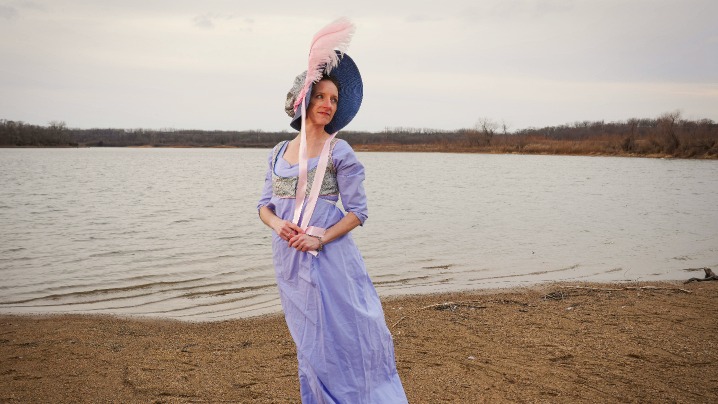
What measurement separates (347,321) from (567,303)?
18.5 ft

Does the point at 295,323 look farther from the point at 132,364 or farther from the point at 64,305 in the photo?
the point at 64,305

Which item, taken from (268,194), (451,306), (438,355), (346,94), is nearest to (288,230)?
(268,194)

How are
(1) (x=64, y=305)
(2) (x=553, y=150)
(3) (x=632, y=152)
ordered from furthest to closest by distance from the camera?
(2) (x=553, y=150) → (3) (x=632, y=152) → (1) (x=64, y=305)

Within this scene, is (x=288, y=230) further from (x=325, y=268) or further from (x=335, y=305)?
(x=335, y=305)

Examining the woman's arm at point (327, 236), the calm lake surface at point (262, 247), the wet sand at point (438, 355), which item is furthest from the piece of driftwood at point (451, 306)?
the woman's arm at point (327, 236)

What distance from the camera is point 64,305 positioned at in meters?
8.74

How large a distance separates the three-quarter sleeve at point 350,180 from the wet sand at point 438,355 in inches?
83.1

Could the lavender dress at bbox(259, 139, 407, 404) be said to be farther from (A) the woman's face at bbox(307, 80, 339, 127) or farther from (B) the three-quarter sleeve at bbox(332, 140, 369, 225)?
(A) the woman's face at bbox(307, 80, 339, 127)

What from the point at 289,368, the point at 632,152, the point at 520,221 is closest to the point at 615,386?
the point at 289,368

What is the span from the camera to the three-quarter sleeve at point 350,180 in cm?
330

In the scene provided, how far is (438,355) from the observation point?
19.1 feet

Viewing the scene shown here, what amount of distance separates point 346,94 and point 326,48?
328mm

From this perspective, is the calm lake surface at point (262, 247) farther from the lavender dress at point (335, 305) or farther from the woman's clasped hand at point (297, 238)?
the woman's clasped hand at point (297, 238)

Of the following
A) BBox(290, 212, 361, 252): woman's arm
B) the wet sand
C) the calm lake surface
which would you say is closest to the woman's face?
BBox(290, 212, 361, 252): woman's arm
